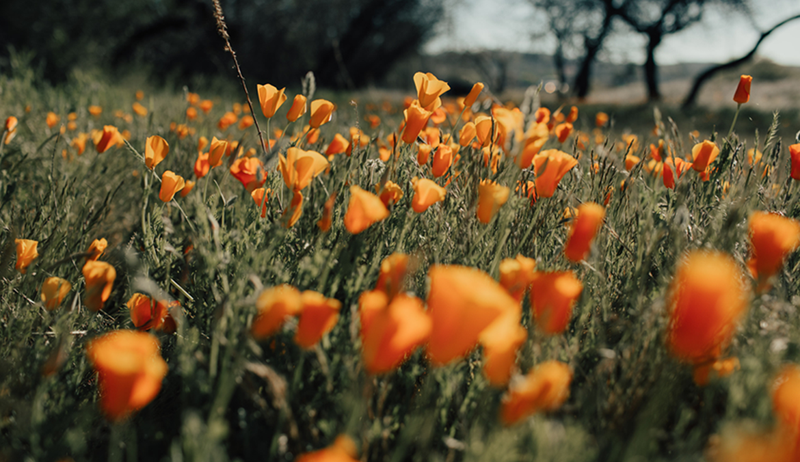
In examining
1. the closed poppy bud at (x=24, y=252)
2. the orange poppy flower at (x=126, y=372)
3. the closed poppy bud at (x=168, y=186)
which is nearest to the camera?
the orange poppy flower at (x=126, y=372)

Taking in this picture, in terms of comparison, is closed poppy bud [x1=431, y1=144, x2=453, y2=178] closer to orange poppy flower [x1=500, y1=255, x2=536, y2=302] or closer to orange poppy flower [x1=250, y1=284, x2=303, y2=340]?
orange poppy flower [x1=500, y1=255, x2=536, y2=302]

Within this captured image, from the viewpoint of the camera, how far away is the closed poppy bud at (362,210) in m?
0.70

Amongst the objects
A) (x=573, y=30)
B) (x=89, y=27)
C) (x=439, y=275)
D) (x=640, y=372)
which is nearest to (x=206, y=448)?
(x=439, y=275)

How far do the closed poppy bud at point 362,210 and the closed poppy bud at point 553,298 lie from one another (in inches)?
10.6

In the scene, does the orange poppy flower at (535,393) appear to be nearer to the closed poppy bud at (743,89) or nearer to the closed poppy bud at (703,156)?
the closed poppy bud at (703,156)

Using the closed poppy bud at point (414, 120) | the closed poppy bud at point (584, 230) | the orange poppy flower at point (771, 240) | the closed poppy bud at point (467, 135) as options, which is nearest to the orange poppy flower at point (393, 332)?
the closed poppy bud at point (584, 230)

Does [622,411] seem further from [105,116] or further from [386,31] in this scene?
[386,31]

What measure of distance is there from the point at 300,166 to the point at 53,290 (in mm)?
522

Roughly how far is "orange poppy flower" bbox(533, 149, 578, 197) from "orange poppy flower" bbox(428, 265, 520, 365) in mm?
495

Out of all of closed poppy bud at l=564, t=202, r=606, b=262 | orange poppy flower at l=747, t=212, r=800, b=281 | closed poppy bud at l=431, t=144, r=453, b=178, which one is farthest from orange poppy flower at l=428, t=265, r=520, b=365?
closed poppy bud at l=431, t=144, r=453, b=178

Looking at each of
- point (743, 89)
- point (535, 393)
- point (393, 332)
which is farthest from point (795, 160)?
point (393, 332)

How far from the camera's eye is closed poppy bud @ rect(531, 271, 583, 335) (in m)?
0.60

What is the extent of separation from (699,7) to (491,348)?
20864 millimetres

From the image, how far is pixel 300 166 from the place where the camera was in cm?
87
